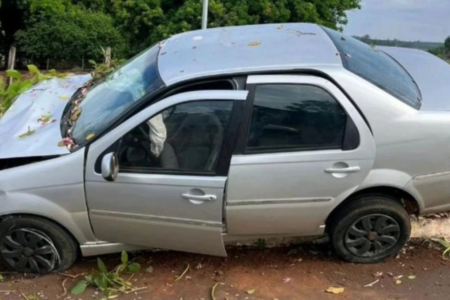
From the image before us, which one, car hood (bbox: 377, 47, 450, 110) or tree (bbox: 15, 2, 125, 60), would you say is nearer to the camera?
car hood (bbox: 377, 47, 450, 110)

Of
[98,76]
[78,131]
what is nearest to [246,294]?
[78,131]

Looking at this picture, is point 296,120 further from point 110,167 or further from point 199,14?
point 199,14

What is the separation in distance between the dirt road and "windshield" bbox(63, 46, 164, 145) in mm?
1088

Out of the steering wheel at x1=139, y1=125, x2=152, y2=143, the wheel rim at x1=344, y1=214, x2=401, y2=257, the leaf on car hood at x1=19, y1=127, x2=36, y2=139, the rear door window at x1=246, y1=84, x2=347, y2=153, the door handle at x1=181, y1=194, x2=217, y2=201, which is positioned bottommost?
the wheel rim at x1=344, y1=214, x2=401, y2=257

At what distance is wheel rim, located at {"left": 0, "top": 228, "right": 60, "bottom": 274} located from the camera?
3.64m

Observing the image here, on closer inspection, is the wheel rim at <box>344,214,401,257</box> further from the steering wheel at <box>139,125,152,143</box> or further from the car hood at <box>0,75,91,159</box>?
the car hood at <box>0,75,91,159</box>

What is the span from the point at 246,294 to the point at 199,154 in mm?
1022

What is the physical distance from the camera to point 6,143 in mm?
3664

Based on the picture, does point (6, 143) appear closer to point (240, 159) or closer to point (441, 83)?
point (240, 159)

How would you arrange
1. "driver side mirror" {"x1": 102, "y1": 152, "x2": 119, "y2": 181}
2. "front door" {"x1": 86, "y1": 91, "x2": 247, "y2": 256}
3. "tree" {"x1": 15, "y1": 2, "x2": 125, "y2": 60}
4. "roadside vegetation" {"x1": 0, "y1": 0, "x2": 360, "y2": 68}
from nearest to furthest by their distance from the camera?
"driver side mirror" {"x1": 102, "y1": 152, "x2": 119, "y2": 181}
"front door" {"x1": 86, "y1": 91, "x2": 247, "y2": 256}
"roadside vegetation" {"x1": 0, "y1": 0, "x2": 360, "y2": 68}
"tree" {"x1": 15, "y1": 2, "x2": 125, "y2": 60}

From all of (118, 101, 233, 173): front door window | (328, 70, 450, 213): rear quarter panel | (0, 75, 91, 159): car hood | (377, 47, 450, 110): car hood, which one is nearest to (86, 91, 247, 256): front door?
(118, 101, 233, 173): front door window

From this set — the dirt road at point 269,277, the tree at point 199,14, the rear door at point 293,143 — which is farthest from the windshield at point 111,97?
the tree at point 199,14

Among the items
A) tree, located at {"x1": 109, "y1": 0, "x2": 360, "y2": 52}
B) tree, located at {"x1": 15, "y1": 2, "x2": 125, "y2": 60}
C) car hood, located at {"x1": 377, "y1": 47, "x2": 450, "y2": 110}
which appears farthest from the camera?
tree, located at {"x1": 15, "y1": 2, "x2": 125, "y2": 60}

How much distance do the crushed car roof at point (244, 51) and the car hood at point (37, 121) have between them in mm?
898
